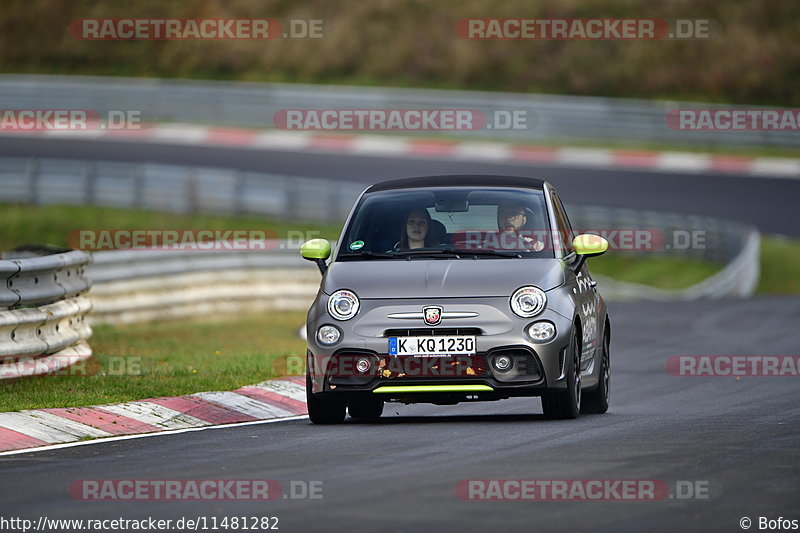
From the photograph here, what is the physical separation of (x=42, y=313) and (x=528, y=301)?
154 inches

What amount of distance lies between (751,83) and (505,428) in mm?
35416

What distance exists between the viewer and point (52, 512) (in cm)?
730

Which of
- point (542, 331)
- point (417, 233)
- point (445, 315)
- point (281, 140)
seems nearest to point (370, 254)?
point (417, 233)

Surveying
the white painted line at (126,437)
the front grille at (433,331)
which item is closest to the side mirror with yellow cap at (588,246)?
the front grille at (433,331)

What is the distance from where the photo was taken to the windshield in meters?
11.1

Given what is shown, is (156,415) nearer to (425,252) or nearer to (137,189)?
(425,252)

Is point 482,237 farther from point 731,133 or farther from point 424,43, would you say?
point 424,43

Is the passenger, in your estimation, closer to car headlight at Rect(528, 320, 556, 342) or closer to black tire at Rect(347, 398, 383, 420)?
car headlight at Rect(528, 320, 556, 342)

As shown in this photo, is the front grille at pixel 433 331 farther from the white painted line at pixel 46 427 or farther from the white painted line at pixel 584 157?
the white painted line at pixel 584 157

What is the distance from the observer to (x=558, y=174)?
36688 mm

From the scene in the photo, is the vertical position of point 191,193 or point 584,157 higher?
point 584,157

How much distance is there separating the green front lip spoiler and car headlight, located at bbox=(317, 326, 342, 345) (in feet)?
1.46

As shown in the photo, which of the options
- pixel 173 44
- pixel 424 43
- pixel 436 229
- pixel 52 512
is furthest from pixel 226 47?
pixel 52 512

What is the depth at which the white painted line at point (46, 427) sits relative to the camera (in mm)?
10078
